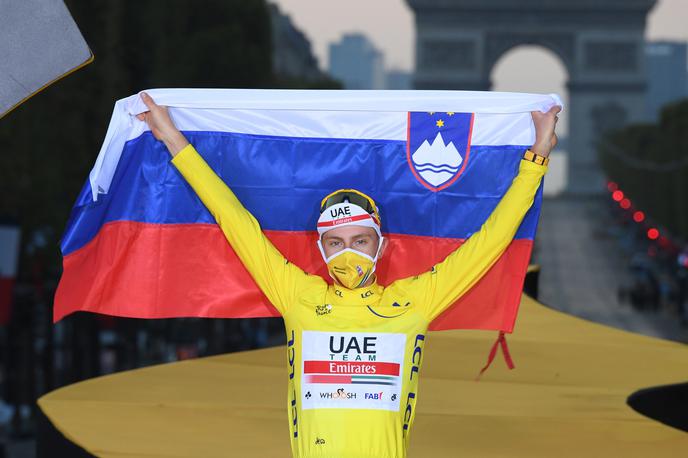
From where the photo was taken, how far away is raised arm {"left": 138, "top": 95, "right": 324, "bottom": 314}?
5562 millimetres

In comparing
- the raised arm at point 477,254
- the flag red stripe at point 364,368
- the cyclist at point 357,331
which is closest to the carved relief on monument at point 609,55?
the raised arm at point 477,254

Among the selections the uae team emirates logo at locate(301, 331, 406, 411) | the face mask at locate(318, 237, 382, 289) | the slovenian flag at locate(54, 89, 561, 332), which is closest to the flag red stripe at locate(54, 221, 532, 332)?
the slovenian flag at locate(54, 89, 561, 332)

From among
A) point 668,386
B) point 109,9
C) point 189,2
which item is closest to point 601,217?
point 189,2

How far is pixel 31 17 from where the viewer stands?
4.84 m

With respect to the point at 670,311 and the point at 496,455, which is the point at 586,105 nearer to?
the point at 670,311

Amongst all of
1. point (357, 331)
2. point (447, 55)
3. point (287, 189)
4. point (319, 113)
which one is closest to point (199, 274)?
point (287, 189)

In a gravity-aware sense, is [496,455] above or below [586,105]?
below

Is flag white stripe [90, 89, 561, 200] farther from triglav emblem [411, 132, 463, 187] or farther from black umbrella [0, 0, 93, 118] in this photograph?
black umbrella [0, 0, 93, 118]

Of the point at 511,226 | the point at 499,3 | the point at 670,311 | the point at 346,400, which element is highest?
the point at 499,3

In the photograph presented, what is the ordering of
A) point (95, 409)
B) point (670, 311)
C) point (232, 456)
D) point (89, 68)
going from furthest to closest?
1. point (670, 311)
2. point (89, 68)
3. point (95, 409)
4. point (232, 456)

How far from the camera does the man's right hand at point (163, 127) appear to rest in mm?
5938

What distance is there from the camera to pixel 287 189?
21.1ft

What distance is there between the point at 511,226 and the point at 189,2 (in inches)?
1142

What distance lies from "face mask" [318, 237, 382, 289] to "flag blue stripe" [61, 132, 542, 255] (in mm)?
1112
